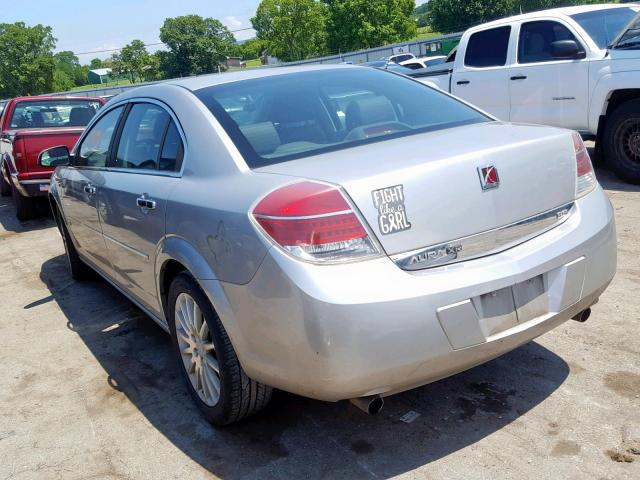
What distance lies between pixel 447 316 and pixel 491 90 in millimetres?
6457

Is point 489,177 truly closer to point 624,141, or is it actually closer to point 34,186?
point 624,141

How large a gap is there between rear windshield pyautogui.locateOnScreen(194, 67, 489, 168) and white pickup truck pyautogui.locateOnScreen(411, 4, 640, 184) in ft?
13.3

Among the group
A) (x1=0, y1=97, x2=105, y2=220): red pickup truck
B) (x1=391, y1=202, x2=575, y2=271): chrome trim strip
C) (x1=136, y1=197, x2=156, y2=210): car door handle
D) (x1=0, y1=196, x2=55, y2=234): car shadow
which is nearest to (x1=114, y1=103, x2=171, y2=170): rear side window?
(x1=136, y1=197, x2=156, y2=210): car door handle

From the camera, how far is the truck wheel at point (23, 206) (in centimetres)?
919

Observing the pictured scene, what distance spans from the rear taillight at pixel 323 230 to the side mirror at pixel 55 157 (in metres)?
3.52

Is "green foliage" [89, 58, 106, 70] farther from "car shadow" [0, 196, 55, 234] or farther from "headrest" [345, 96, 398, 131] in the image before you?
"headrest" [345, 96, 398, 131]

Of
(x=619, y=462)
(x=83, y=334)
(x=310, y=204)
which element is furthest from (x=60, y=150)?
(x=619, y=462)

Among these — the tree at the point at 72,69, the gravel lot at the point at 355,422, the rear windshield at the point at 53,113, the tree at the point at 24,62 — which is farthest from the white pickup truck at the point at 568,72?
the tree at the point at 72,69

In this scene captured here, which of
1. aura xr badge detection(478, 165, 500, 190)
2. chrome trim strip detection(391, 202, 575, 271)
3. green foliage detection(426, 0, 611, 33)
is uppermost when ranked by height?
green foliage detection(426, 0, 611, 33)

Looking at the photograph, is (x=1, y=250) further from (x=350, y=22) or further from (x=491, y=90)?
Answer: (x=350, y=22)

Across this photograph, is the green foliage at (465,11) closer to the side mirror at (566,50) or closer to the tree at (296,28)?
the tree at (296,28)

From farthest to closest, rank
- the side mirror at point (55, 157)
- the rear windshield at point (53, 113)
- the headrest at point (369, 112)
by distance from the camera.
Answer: the rear windshield at point (53, 113), the side mirror at point (55, 157), the headrest at point (369, 112)

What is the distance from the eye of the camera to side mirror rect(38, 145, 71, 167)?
536 centimetres

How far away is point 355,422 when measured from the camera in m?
3.12
